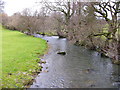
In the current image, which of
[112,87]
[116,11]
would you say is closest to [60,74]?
[112,87]

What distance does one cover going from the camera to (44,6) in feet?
122

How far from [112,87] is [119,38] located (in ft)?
23.7

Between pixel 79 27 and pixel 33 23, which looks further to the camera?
pixel 33 23

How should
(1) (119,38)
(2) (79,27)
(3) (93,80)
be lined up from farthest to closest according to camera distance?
(2) (79,27) < (1) (119,38) < (3) (93,80)

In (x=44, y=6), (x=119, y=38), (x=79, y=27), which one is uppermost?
(x=44, y=6)

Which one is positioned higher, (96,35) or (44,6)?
(44,6)

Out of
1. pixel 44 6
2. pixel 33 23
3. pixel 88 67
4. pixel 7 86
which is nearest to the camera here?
pixel 7 86

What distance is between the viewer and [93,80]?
10.2 m

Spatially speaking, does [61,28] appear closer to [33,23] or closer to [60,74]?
[33,23]

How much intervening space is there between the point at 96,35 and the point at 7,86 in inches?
575

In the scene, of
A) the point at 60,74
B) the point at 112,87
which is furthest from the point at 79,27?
the point at 112,87

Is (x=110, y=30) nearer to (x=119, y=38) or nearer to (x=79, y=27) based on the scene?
(x=119, y=38)

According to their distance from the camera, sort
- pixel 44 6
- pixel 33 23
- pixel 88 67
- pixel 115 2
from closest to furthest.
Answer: pixel 88 67
pixel 115 2
pixel 44 6
pixel 33 23

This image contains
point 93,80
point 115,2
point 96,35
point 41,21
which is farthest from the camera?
point 41,21
